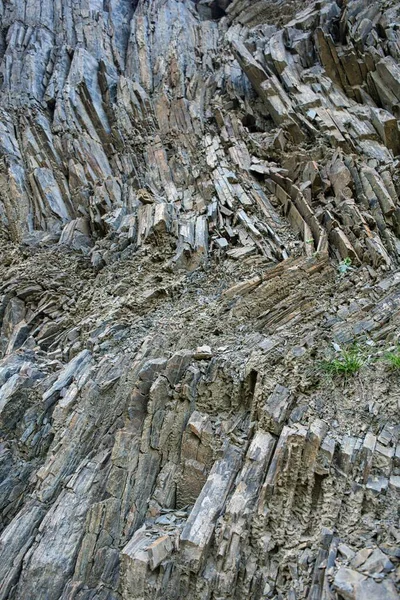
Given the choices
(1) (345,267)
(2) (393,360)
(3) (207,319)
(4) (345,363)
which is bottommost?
(2) (393,360)

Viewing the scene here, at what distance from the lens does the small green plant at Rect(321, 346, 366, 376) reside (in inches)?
282

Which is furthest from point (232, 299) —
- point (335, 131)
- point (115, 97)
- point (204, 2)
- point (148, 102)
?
point (204, 2)

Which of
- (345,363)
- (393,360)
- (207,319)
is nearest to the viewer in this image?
(393,360)

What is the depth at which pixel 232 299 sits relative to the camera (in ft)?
34.0

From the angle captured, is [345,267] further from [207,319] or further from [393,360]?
[393,360]

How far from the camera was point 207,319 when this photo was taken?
32.9 ft

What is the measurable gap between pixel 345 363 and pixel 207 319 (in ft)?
12.4

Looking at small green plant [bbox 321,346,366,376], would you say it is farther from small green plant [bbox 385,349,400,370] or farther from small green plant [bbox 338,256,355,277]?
small green plant [bbox 338,256,355,277]

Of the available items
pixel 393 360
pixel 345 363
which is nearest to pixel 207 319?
pixel 345 363

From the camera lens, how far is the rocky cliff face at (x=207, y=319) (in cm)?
589

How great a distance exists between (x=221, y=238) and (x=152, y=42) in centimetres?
1803

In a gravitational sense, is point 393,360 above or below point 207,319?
below

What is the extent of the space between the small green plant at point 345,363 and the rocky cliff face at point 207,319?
1.3 inches

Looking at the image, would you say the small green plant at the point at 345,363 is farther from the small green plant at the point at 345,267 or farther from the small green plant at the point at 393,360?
the small green plant at the point at 345,267
